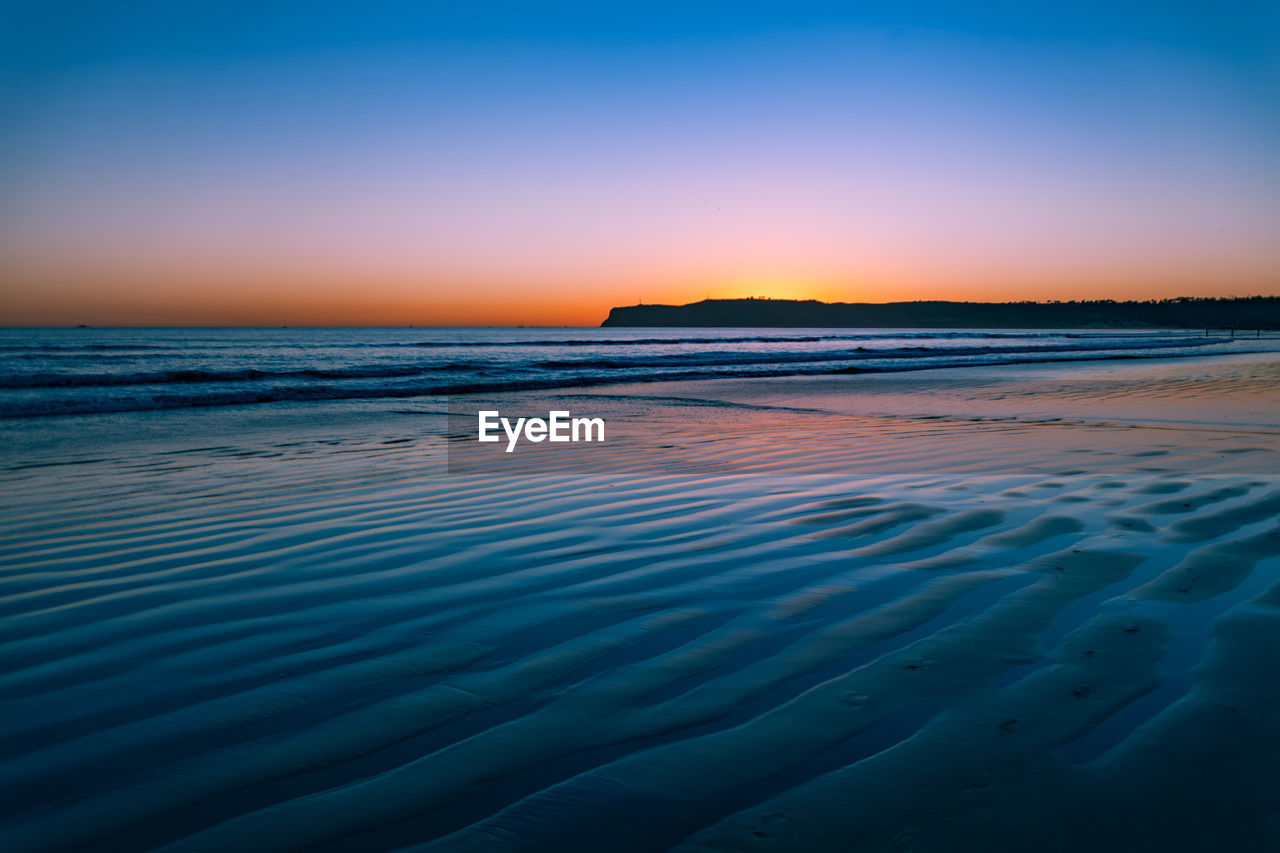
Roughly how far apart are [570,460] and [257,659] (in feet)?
14.0

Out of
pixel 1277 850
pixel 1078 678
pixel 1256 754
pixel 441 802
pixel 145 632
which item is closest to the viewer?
pixel 1277 850

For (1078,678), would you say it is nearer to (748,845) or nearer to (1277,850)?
(1277,850)

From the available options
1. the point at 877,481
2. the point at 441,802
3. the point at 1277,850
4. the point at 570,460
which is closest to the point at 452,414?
the point at 570,460

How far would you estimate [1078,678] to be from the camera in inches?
89.0

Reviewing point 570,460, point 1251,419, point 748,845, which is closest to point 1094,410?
point 1251,419

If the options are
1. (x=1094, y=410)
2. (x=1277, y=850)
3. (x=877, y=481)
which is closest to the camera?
(x=1277, y=850)

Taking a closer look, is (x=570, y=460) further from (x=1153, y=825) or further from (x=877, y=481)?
(x=1153, y=825)

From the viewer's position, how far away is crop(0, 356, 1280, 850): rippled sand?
5.47 ft

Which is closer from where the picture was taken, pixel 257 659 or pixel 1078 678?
pixel 1078 678

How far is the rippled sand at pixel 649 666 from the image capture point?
167 cm

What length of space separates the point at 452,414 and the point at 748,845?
9956 mm

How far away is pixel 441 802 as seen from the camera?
1.71 metres

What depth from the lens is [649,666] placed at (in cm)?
242

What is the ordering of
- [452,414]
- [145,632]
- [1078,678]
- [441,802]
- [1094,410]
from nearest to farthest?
1. [441,802]
2. [1078,678]
3. [145,632]
4. [1094,410]
5. [452,414]
